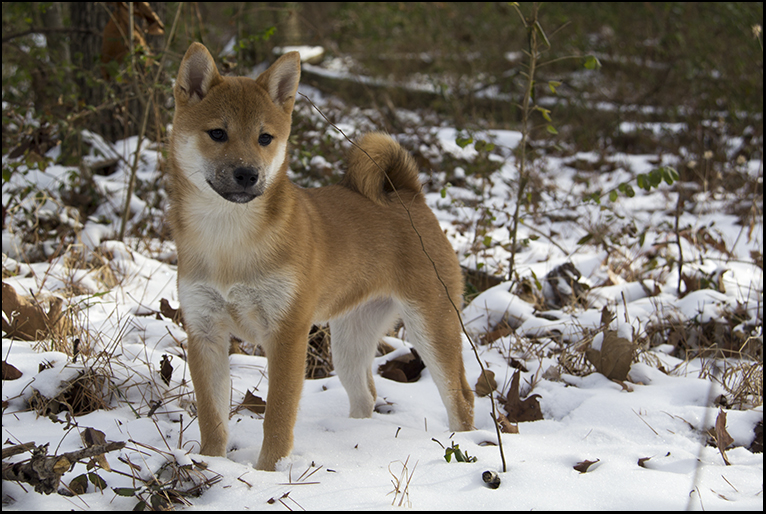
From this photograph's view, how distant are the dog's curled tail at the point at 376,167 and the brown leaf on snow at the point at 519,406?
1199 mm

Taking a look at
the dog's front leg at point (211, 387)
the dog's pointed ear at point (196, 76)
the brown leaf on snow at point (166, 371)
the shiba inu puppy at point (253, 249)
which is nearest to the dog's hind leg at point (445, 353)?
the shiba inu puppy at point (253, 249)

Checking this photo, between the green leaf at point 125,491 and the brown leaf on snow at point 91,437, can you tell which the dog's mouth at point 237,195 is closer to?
the brown leaf on snow at point 91,437

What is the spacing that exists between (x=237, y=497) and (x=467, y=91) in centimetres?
895

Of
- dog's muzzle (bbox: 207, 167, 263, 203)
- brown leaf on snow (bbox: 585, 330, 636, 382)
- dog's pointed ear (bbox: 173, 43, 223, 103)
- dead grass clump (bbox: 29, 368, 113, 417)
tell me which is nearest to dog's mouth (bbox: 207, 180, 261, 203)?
dog's muzzle (bbox: 207, 167, 263, 203)

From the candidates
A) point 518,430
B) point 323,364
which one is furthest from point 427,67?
point 518,430

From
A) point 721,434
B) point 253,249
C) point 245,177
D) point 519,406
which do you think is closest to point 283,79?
point 245,177

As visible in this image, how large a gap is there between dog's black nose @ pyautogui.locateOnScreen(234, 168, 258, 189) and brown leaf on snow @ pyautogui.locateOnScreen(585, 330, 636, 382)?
2187mm

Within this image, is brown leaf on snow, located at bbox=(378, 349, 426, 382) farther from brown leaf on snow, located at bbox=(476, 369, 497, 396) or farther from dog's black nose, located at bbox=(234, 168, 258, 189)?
dog's black nose, located at bbox=(234, 168, 258, 189)

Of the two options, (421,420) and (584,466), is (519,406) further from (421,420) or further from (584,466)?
(584,466)

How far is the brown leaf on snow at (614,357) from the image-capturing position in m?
3.54

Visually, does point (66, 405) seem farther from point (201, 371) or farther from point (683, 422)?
point (683, 422)

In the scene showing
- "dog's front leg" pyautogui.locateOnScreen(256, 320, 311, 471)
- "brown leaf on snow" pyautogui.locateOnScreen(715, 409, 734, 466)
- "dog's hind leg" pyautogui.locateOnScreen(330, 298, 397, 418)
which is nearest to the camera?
"dog's front leg" pyautogui.locateOnScreen(256, 320, 311, 471)

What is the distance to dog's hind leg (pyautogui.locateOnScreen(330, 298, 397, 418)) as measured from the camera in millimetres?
3398

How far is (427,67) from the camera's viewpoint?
11531 mm
